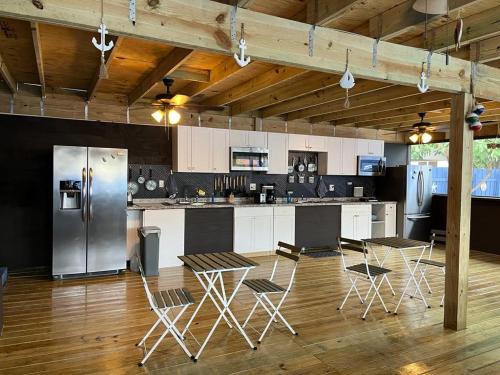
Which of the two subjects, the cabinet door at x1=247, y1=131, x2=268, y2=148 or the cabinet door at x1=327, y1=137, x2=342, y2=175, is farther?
the cabinet door at x1=327, y1=137, x2=342, y2=175

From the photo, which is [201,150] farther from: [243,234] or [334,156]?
[334,156]

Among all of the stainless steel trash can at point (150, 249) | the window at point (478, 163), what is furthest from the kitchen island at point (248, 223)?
the window at point (478, 163)

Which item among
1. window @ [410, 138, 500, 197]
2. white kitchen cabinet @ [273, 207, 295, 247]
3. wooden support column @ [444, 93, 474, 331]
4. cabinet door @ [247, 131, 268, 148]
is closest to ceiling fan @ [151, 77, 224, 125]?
cabinet door @ [247, 131, 268, 148]

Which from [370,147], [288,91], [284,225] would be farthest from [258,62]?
[370,147]

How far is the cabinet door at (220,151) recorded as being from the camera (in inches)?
261

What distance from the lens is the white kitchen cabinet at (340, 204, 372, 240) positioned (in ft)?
24.7

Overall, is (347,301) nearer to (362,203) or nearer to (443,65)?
(443,65)

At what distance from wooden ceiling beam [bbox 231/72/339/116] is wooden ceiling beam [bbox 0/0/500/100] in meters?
1.27

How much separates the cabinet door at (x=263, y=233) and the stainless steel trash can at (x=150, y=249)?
1832mm

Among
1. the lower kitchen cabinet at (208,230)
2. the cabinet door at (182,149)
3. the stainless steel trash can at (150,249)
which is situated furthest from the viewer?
the cabinet door at (182,149)

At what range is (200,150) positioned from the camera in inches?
256

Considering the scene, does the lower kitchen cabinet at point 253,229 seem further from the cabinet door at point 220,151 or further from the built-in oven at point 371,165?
the built-in oven at point 371,165

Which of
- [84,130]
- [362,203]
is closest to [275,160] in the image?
[362,203]

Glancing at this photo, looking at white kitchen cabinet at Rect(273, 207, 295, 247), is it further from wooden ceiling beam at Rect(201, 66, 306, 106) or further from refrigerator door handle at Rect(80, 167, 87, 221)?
refrigerator door handle at Rect(80, 167, 87, 221)
